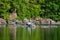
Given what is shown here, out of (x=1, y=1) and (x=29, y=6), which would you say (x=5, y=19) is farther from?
(x=29, y=6)

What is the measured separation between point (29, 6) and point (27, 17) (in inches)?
101

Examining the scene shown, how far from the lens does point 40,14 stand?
61.3 metres

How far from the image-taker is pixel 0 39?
26.2 m

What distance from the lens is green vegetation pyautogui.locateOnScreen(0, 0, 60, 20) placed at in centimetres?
5431

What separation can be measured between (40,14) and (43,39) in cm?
3465

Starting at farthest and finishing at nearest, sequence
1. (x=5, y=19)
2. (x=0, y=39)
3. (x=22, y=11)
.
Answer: (x=22, y=11)
(x=5, y=19)
(x=0, y=39)

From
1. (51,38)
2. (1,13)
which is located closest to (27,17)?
(1,13)

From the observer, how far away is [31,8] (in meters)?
60.1

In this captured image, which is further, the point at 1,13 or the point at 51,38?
the point at 1,13

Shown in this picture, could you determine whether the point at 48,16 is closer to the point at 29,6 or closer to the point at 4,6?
the point at 29,6

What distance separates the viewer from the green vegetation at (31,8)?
178ft

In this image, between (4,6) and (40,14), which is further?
(40,14)

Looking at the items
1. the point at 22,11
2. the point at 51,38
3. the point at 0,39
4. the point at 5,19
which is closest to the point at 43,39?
the point at 51,38

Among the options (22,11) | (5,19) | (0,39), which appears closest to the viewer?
(0,39)
